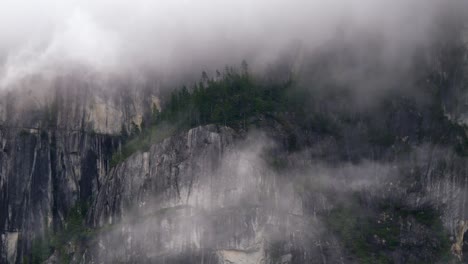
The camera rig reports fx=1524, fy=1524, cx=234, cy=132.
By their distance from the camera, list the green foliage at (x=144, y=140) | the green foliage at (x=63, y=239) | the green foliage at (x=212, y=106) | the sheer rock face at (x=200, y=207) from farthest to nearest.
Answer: the green foliage at (x=144, y=140), the green foliage at (x=212, y=106), the green foliage at (x=63, y=239), the sheer rock face at (x=200, y=207)

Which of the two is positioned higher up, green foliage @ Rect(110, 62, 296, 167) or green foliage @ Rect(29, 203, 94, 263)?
green foliage @ Rect(110, 62, 296, 167)

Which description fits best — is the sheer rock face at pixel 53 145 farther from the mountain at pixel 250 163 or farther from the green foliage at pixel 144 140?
the green foliage at pixel 144 140

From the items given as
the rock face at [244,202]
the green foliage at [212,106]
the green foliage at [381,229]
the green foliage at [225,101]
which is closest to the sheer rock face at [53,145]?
the green foliage at [212,106]

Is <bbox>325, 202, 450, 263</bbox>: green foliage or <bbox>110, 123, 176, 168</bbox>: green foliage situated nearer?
<bbox>325, 202, 450, 263</bbox>: green foliage

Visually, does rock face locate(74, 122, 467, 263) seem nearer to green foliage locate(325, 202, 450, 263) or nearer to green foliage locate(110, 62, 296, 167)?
green foliage locate(325, 202, 450, 263)

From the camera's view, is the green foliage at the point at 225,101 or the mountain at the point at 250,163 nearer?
the mountain at the point at 250,163

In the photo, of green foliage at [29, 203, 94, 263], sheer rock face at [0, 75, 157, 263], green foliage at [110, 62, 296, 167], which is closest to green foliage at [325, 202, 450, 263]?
green foliage at [110, 62, 296, 167]

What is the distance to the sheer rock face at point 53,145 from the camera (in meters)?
189

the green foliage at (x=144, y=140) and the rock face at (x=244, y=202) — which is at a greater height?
the green foliage at (x=144, y=140)

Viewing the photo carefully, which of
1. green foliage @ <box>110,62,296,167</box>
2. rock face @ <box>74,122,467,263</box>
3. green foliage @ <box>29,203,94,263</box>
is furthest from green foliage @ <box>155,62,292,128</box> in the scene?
green foliage @ <box>29,203,94,263</box>

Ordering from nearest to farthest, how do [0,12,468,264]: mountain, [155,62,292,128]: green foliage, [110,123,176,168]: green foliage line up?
[0,12,468,264]: mountain, [155,62,292,128]: green foliage, [110,123,176,168]: green foliage

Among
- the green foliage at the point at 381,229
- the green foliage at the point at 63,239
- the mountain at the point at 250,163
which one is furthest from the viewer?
the green foliage at the point at 63,239

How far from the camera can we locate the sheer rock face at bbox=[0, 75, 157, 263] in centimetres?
18888

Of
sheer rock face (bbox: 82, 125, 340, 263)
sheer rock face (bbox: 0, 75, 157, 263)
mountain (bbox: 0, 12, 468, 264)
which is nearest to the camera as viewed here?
sheer rock face (bbox: 82, 125, 340, 263)
